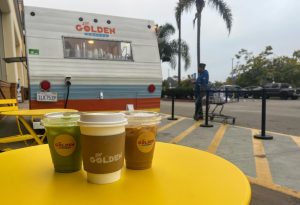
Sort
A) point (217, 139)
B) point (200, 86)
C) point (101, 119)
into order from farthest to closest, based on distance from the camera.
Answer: point (200, 86), point (217, 139), point (101, 119)

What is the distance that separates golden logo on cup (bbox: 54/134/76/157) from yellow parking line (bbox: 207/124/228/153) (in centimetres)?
436

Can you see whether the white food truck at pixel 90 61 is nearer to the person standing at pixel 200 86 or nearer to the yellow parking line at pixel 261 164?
the yellow parking line at pixel 261 164

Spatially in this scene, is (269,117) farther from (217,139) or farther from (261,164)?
(261,164)

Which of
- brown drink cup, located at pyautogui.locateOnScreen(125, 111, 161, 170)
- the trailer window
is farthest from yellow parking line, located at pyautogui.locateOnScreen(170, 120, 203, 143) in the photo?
brown drink cup, located at pyautogui.locateOnScreen(125, 111, 161, 170)

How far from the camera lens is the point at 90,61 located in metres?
5.91

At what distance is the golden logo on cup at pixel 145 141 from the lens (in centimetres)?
120

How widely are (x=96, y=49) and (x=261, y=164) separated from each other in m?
3.85

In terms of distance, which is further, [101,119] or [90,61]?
[90,61]

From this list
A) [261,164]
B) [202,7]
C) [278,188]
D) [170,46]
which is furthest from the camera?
[170,46]

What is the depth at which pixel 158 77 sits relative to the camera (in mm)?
6559

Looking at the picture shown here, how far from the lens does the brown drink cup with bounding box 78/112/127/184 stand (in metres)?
1.01

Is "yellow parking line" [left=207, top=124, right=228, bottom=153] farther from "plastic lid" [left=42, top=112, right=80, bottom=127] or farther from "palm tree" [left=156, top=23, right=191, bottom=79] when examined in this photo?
"palm tree" [left=156, top=23, right=191, bottom=79]

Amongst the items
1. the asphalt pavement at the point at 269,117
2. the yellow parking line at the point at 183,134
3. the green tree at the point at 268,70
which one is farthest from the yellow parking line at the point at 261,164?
the green tree at the point at 268,70

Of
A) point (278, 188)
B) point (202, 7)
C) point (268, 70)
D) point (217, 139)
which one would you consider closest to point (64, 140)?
point (278, 188)
